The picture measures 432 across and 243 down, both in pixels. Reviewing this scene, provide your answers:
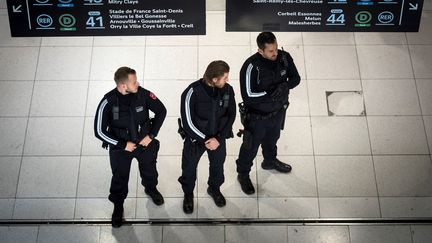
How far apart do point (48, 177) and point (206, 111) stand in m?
2.03

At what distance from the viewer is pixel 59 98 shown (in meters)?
6.35

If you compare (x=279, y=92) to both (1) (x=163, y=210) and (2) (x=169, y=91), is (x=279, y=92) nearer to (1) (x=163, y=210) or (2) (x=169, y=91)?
(1) (x=163, y=210)

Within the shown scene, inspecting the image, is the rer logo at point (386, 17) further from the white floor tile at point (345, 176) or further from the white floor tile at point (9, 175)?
the white floor tile at point (9, 175)

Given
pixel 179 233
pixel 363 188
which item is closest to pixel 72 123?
pixel 179 233

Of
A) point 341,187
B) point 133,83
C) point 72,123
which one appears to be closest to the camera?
point 133,83

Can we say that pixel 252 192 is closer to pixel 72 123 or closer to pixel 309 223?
pixel 309 223

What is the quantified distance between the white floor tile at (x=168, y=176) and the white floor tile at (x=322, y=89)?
159 cm

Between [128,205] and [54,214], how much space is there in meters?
0.71

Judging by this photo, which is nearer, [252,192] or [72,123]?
[252,192]

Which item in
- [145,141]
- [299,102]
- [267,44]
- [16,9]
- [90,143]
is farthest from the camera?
[299,102]

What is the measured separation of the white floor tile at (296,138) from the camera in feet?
19.5

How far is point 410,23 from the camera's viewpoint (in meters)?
4.48

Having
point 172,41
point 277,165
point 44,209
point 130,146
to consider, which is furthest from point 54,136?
point 277,165

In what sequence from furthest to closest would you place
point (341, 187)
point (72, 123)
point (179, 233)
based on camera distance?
point (72, 123), point (341, 187), point (179, 233)
